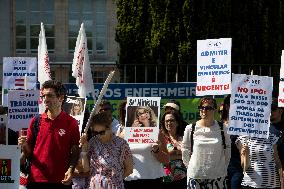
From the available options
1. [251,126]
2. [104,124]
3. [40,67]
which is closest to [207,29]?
[40,67]

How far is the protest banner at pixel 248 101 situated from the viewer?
7203mm

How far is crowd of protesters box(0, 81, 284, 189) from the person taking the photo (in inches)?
231

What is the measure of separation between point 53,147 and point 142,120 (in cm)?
148

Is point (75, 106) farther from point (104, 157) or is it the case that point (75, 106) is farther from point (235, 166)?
point (235, 166)

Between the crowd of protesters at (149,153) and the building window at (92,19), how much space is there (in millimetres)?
22707

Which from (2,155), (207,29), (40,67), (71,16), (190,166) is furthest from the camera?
(71,16)

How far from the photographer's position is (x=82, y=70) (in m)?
8.53

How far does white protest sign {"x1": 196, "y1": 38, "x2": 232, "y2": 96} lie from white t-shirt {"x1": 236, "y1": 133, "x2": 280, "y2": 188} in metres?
1.33

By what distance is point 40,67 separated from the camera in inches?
344

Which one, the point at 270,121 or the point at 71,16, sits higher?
the point at 71,16

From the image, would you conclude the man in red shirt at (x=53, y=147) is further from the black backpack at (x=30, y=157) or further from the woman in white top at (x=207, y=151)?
the woman in white top at (x=207, y=151)

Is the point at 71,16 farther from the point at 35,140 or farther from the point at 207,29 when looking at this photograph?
the point at 35,140

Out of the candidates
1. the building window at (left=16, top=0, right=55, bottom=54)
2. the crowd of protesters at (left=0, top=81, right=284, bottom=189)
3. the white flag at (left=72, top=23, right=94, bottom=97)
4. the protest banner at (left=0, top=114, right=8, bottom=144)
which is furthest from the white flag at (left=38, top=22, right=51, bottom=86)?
the building window at (left=16, top=0, right=55, bottom=54)

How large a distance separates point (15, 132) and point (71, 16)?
23924mm
